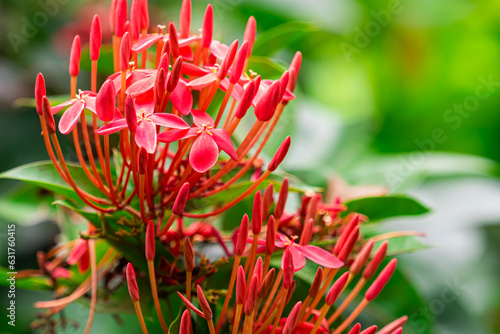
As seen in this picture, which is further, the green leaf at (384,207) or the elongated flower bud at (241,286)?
the green leaf at (384,207)

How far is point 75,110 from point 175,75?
0.28 ft

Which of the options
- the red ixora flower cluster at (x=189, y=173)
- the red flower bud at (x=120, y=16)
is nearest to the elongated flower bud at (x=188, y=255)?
the red ixora flower cluster at (x=189, y=173)

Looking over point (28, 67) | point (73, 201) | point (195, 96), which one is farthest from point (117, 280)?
point (28, 67)

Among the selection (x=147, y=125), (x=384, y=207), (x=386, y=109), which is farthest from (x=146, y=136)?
(x=386, y=109)

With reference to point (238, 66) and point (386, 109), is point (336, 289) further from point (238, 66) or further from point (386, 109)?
point (386, 109)

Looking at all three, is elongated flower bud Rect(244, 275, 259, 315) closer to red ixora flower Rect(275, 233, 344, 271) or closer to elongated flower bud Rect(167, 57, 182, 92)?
red ixora flower Rect(275, 233, 344, 271)

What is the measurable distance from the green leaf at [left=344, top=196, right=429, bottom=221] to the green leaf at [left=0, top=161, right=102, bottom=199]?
30 cm

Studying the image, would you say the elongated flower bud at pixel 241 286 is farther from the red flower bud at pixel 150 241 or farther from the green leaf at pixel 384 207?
the green leaf at pixel 384 207

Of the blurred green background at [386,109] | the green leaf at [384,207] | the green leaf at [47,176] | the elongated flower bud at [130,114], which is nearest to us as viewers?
the elongated flower bud at [130,114]

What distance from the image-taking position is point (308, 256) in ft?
1.45

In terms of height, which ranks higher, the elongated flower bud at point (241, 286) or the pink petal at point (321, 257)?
the pink petal at point (321, 257)

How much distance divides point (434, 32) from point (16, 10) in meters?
1.29

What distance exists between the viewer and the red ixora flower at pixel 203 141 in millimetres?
400

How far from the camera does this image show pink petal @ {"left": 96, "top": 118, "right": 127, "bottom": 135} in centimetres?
40
